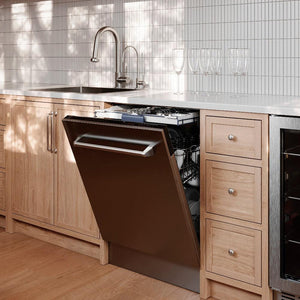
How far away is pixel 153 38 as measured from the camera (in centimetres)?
316

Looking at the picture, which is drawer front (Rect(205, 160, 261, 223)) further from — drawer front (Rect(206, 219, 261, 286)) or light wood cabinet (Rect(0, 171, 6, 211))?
light wood cabinet (Rect(0, 171, 6, 211))

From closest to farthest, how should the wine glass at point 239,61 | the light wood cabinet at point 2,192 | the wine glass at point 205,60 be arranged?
1. the wine glass at point 239,61
2. the wine glass at point 205,60
3. the light wood cabinet at point 2,192

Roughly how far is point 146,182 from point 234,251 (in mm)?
498

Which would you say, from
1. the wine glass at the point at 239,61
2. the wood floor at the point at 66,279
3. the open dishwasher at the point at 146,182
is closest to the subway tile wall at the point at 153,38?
the wine glass at the point at 239,61

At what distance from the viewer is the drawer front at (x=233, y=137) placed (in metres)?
2.10

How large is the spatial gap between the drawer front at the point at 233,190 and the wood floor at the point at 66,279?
1.62ft

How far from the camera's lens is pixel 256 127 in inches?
82.0

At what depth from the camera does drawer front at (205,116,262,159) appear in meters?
2.10

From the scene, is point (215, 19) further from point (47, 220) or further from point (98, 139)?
point (47, 220)

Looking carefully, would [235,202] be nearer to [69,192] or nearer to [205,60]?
[205,60]

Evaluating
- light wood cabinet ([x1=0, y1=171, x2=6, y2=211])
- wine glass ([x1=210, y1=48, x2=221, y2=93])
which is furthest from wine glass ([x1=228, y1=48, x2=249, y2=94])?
light wood cabinet ([x1=0, y1=171, x2=6, y2=211])

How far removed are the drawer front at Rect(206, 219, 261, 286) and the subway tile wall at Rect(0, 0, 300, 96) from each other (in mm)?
855

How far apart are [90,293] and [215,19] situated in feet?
5.38

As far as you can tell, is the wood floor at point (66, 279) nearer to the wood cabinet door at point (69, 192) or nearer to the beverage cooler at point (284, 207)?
the wood cabinet door at point (69, 192)
